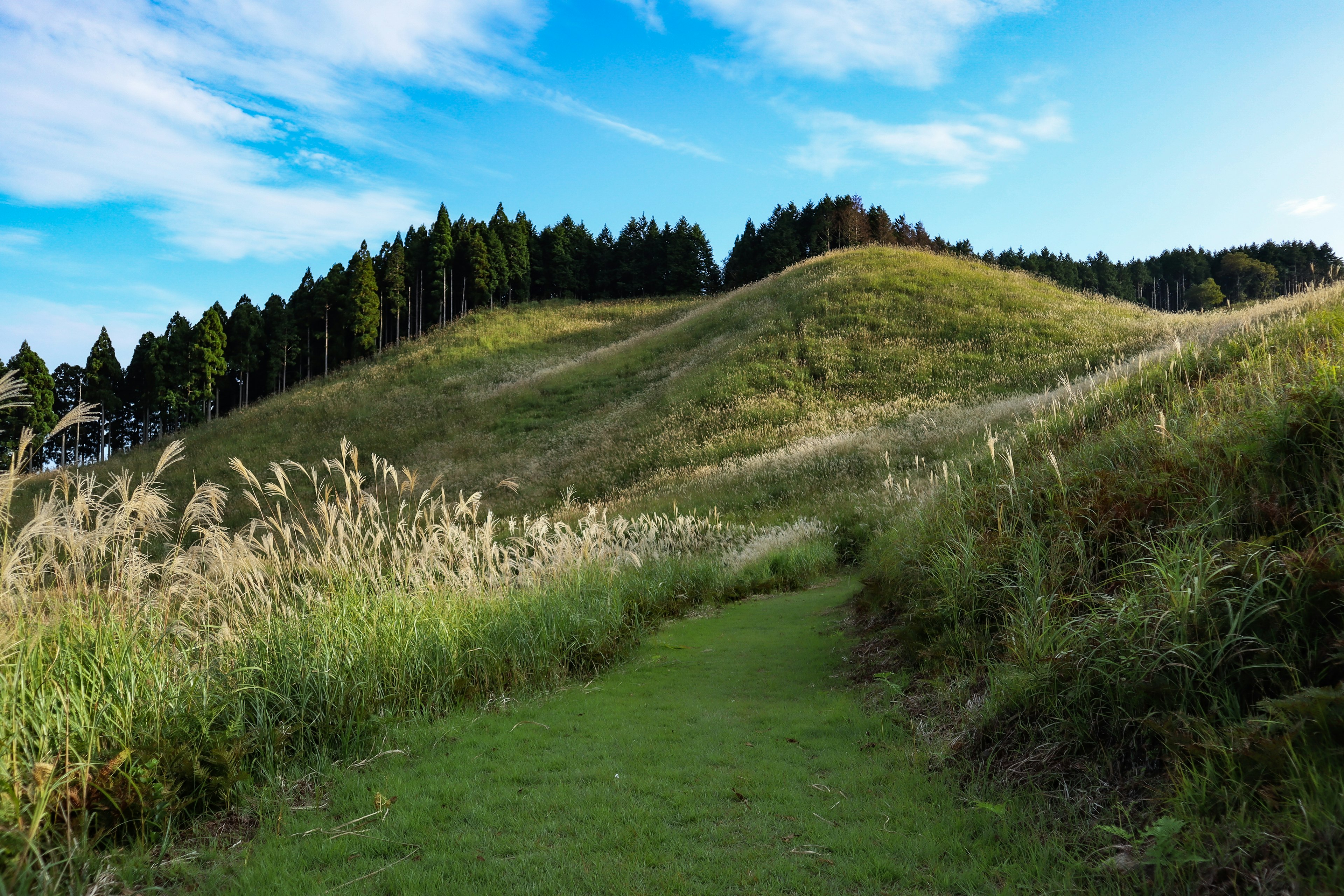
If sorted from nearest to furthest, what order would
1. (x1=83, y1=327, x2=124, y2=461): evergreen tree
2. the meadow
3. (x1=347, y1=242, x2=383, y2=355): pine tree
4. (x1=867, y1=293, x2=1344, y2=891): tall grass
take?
(x1=867, y1=293, x2=1344, y2=891): tall grass → the meadow → (x1=83, y1=327, x2=124, y2=461): evergreen tree → (x1=347, y1=242, x2=383, y2=355): pine tree

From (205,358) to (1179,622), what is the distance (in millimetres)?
→ 57904

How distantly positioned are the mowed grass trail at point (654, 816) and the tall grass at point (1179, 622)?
0.55 metres

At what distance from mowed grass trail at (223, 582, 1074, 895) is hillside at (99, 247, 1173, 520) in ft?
32.3

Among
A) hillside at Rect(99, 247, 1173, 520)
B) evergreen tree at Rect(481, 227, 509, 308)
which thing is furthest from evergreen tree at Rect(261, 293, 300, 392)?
evergreen tree at Rect(481, 227, 509, 308)

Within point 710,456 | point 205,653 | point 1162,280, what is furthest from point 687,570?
point 1162,280

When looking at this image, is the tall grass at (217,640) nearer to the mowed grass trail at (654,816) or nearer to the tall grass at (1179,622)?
the mowed grass trail at (654,816)

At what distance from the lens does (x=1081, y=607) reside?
4352mm

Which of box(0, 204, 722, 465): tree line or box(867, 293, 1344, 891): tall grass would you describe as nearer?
box(867, 293, 1344, 891): tall grass

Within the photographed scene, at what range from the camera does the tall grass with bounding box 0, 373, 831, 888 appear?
126 inches

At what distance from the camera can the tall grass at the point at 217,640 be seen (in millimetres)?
3199

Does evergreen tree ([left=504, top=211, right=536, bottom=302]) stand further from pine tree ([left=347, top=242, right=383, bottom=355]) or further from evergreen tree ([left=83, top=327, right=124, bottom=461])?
evergreen tree ([left=83, top=327, right=124, bottom=461])

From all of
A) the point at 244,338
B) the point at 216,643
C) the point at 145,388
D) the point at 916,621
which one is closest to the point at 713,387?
the point at 916,621

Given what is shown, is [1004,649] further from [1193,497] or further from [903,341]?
[903,341]

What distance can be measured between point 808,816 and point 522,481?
21708 mm
